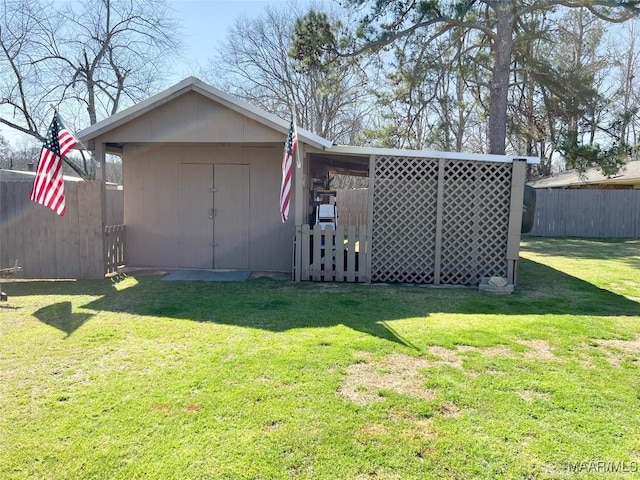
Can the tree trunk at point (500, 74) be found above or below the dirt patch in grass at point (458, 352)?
above

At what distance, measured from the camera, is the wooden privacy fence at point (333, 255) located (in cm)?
721

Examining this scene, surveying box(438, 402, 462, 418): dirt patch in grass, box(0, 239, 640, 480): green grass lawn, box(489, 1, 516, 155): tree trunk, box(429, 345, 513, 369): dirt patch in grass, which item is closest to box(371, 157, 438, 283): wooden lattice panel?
box(0, 239, 640, 480): green grass lawn

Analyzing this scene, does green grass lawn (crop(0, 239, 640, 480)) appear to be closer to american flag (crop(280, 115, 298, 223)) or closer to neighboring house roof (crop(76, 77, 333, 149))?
american flag (crop(280, 115, 298, 223))

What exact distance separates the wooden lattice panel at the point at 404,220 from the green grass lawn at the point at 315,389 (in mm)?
1430

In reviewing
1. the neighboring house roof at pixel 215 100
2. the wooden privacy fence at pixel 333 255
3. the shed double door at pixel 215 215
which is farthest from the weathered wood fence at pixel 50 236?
the wooden privacy fence at pixel 333 255

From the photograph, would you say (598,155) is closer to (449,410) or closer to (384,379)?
(384,379)

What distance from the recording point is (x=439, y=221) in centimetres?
711

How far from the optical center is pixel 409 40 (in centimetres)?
1305

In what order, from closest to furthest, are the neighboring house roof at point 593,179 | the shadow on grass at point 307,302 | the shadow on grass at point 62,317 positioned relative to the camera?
the shadow on grass at point 62,317
the shadow on grass at point 307,302
the neighboring house roof at point 593,179

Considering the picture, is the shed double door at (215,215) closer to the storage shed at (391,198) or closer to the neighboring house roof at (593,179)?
the storage shed at (391,198)

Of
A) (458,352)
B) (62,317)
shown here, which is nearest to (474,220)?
(458,352)

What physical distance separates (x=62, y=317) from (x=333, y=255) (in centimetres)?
393

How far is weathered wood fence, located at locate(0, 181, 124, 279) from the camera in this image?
7258 mm

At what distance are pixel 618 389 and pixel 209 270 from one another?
678 cm
